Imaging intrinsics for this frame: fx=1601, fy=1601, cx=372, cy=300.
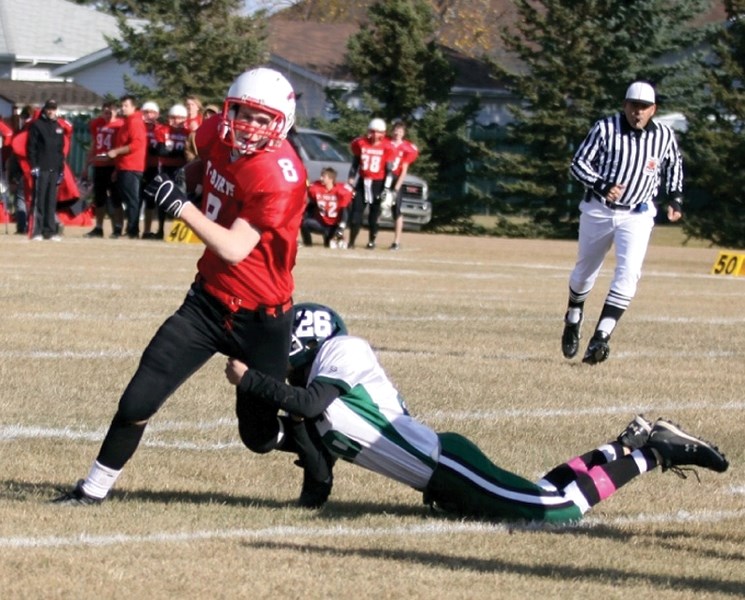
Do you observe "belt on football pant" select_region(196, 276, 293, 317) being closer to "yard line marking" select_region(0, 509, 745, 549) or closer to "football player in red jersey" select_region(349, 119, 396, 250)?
"yard line marking" select_region(0, 509, 745, 549)

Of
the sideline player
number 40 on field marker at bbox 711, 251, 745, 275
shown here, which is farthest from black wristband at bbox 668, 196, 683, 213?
number 40 on field marker at bbox 711, 251, 745, 275

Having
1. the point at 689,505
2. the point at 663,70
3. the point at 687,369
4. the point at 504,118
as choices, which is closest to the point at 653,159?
the point at 687,369

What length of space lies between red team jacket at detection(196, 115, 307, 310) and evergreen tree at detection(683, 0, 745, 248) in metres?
26.0

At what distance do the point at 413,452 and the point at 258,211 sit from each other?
3.32 ft

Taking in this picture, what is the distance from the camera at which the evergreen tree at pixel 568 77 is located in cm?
3212

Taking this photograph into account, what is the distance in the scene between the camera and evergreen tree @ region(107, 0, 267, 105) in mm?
34844

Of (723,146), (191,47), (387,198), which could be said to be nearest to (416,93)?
(191,47)

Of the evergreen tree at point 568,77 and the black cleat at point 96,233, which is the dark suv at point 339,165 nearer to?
the evergreen tree at point 568,77

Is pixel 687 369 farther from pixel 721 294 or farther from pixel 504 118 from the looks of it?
pixel 504 118

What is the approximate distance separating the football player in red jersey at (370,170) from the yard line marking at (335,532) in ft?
52.3

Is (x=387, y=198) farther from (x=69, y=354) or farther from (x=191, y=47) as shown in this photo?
(x=191, y=47)

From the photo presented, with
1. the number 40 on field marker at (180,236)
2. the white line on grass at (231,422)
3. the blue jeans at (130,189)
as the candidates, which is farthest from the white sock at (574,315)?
the number 40 on field marker at (180,236)

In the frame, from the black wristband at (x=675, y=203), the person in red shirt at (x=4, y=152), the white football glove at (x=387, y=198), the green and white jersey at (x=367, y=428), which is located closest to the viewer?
the green and white jersey at (x=367, y=428)

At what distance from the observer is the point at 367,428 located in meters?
5.62
